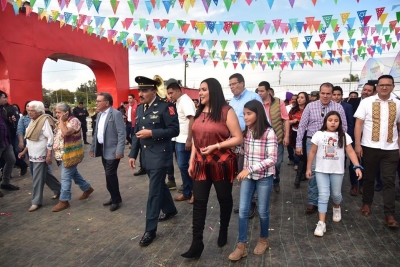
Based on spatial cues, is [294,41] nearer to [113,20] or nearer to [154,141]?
[113,20]

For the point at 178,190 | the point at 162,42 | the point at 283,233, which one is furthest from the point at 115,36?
the point at 283,233

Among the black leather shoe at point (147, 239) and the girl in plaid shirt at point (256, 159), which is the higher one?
the girl in plaid shirt at point (256, 159)

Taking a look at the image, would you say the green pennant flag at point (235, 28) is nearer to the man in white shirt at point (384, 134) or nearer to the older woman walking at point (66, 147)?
the man in white shirt at point (384, 134)

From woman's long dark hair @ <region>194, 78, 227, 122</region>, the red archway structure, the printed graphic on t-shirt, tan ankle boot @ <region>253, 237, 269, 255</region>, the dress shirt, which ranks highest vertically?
the red archway structure

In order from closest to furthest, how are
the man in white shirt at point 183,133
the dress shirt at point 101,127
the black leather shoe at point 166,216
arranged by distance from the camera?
the black leather shoe at point 166,216 < the dress shirt at point 101,127 < the man in white shirt at point 183,133

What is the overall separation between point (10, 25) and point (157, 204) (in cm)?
862

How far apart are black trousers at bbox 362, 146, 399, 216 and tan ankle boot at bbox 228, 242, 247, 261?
207 centimetres

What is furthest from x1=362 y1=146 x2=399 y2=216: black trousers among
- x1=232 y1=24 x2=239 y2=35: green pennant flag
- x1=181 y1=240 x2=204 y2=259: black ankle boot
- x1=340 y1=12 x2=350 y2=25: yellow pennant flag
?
x1=232 y1=24 x2=239 y2=35: green pennant flag

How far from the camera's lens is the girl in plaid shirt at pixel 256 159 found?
8.71 feet

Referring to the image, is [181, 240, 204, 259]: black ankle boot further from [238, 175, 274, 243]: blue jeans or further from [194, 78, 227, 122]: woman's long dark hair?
[194, 78, 227, 122]: woman's long dark hair

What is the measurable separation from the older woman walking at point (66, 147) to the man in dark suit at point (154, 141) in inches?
60.8

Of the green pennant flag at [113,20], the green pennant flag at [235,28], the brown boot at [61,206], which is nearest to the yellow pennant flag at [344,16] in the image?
the green pennant flag at [235,28]

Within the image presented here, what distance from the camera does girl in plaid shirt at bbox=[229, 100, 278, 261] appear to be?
2.66 meters

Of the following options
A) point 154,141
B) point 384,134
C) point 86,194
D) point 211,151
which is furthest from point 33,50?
point 384,134
